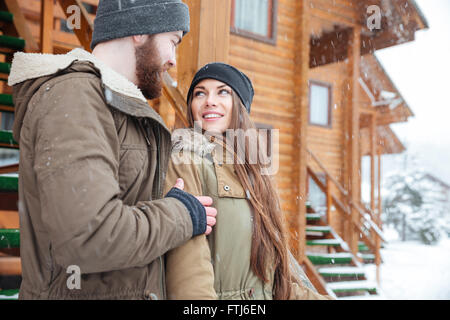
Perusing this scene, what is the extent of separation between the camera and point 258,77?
770cm

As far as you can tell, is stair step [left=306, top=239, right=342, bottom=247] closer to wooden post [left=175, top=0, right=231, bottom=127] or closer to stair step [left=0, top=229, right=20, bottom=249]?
wooden post [left=175, top=0, right=231, bottom=127]

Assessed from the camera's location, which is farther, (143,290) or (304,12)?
(304,12)

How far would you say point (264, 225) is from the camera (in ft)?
6.53

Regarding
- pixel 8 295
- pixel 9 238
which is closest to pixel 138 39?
pixel 9 238

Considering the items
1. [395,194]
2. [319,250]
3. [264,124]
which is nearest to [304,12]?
[264,124]

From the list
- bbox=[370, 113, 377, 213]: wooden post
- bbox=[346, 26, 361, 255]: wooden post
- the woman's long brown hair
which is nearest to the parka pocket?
the woman's long brown hair

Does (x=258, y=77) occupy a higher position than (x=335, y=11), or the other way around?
(x=335, y=11)

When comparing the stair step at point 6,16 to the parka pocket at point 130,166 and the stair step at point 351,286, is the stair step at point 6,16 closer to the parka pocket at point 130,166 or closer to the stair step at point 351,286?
the parka pocket at point 130,166

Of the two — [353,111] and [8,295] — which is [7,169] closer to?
[8,295]

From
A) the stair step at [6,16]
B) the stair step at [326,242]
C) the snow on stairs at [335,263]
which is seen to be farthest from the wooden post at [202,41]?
the stair step at [326,242]

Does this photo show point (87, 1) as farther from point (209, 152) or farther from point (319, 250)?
point (319, 250)

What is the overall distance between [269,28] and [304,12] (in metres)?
0.74

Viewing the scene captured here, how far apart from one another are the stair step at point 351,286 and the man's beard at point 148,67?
538 cm

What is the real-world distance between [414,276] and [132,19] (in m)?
10.9
